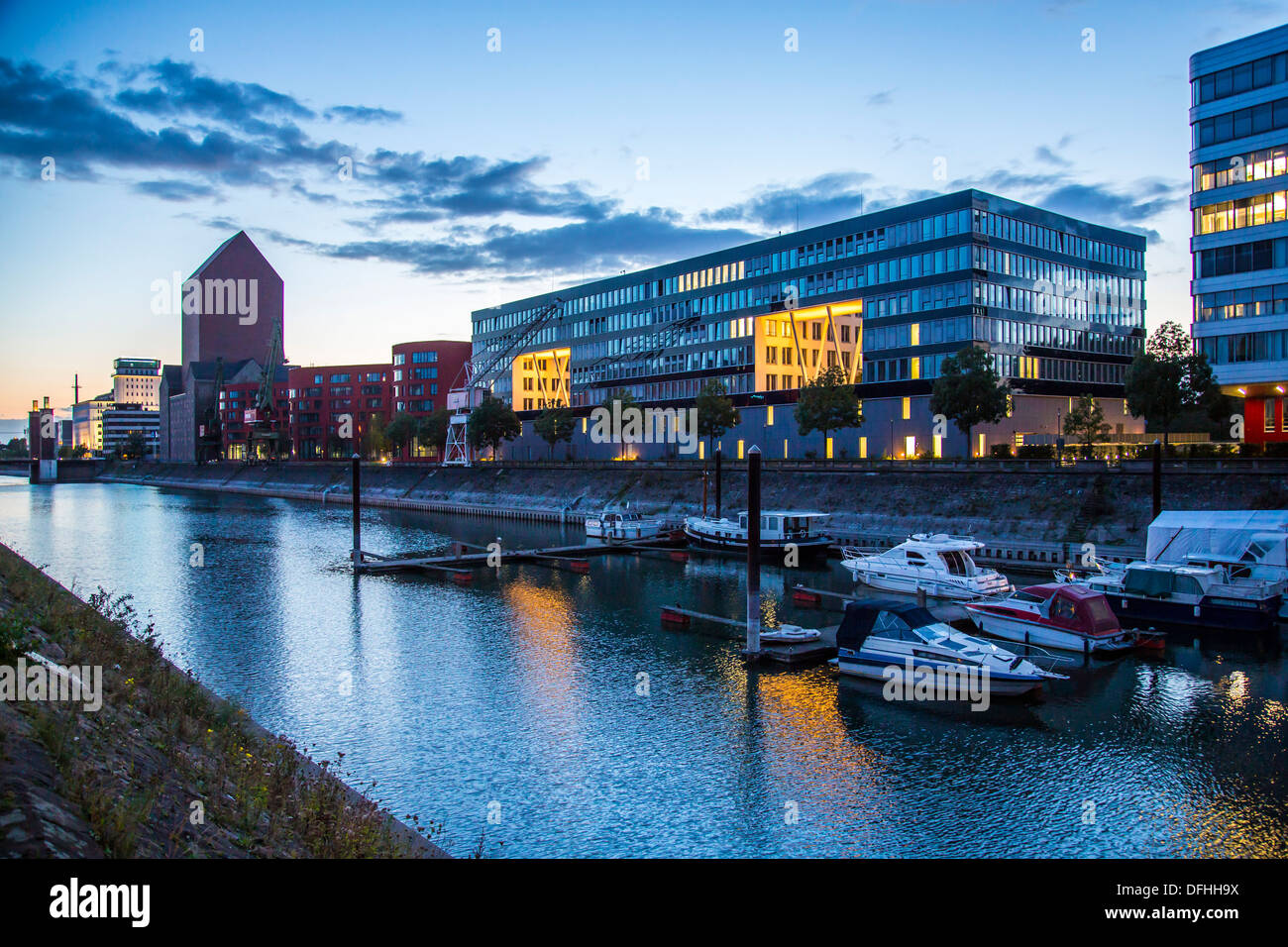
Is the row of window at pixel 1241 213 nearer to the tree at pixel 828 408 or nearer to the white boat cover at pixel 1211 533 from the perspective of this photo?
the tree at pixel 828 408

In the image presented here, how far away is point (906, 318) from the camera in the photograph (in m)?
101

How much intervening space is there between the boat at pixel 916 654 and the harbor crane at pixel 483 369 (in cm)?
11511

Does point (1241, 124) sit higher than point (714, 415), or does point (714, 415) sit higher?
point (1241, 124)

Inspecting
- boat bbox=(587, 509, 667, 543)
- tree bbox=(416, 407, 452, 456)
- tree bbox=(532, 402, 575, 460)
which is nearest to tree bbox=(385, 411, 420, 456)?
tree bbox=(416, 407, 452, 456)

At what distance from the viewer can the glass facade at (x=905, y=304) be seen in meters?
95.9

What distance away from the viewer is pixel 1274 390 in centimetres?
7269

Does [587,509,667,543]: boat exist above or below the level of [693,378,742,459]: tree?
below

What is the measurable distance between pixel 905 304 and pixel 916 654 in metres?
78.4

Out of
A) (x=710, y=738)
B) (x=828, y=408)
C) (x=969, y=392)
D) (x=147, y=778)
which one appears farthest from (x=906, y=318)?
(x=147, y=778)

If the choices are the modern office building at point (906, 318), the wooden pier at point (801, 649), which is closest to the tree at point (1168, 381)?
the modern office building at point (906, 318)

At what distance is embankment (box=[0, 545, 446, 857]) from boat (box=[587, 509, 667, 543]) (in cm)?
5084

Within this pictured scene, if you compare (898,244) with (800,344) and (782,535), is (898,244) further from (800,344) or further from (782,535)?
(782,535)

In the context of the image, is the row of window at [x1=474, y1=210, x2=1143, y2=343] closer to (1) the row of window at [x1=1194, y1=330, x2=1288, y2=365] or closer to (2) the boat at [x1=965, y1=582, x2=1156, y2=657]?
(1) the row of window at [x1=1194, y1=330, x2=1288, y2=365]

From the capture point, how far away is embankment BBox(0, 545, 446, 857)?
420 inches
